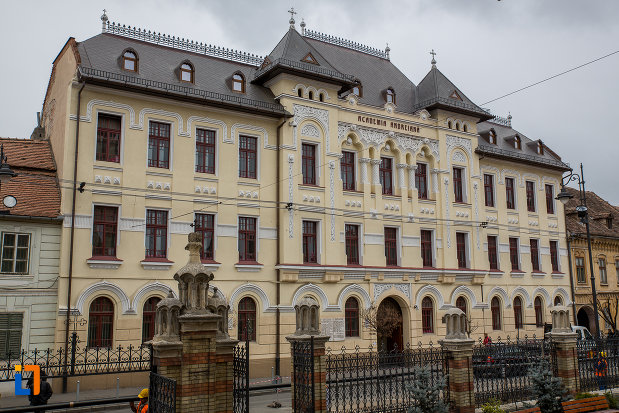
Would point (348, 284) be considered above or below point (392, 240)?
below

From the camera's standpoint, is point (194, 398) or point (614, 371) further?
point (614, 371)

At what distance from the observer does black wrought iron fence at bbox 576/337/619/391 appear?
17078 mm

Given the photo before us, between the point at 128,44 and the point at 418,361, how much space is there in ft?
62.2

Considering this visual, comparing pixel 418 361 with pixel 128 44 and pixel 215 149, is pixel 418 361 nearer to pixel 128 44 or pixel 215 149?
pixel 215 149

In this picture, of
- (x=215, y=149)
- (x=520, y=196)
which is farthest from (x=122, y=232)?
(x=520, y=196)

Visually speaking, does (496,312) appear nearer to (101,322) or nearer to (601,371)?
(601,371)

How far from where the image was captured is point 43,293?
66.3 feet

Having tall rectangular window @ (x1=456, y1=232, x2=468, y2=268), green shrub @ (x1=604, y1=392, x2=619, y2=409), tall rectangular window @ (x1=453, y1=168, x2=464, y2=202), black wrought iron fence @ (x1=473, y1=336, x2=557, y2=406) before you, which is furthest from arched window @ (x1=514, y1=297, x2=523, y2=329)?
green shrub @ (x1=604, y1=392, x2=619, y2=409)

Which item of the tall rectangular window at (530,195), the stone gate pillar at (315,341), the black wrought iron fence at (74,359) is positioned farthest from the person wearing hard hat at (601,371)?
the tall rectangular window at (530,195)

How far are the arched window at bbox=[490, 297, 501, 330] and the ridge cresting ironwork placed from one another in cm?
1818

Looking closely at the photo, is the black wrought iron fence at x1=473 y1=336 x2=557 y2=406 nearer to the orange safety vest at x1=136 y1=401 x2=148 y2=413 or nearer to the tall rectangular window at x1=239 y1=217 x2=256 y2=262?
the orange safety vest at x1=136 y1=401 x2=148 y2=413

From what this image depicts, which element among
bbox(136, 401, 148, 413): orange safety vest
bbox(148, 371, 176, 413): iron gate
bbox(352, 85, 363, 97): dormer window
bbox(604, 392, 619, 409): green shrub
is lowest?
bbox(604, 392, 619, 409): green shrub

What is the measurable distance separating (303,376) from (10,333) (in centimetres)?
1312

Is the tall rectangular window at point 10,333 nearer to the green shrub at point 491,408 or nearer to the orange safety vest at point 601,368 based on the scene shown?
the green shrub at point 491,408
